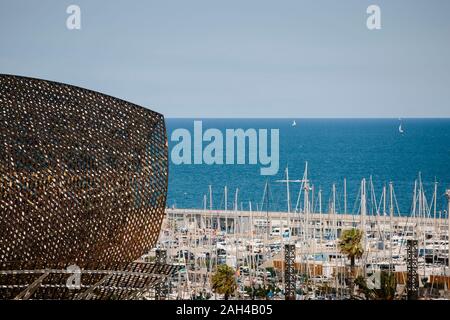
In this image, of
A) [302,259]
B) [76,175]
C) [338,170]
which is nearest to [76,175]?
[76,175]

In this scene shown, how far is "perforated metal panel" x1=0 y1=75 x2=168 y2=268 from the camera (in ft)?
35.8

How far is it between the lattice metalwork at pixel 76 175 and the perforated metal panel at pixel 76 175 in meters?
0.01

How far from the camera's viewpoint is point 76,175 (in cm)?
1136

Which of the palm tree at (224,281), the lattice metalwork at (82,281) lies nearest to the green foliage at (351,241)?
the palm tree at (224,281)

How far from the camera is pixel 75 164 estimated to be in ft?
37.5

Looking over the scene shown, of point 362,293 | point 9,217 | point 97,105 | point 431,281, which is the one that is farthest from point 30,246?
point 431,281

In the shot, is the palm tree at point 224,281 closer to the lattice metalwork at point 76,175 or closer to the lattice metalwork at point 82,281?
the lattice metalwork at point 76,175

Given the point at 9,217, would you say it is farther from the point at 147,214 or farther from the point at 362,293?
the point at 362,293

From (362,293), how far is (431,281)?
2.11 m

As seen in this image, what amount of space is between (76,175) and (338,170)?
1571 inches

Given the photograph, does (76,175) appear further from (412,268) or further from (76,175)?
(412,268)

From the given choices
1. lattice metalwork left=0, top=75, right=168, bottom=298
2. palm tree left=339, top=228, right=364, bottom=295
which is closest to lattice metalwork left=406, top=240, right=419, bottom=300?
lattice metalwork left=0, top=75, right=168, bottom=298

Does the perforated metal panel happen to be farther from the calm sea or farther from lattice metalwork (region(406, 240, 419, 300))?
the calm sea
